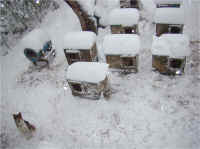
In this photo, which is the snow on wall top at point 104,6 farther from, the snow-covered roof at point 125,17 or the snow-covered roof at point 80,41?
the snow-covered roof at point 80,41

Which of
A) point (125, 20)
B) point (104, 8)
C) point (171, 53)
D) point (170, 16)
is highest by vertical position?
point (104, 8)

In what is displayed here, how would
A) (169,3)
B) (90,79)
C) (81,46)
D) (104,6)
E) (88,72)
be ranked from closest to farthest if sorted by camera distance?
(90,79) → (88,72) → (81,46) → (169,3) → (104,6)

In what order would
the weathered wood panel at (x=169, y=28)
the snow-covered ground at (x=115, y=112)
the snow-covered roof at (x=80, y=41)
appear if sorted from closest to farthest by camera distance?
the snow-covered ground at (x=115, y=112) < the snow-covered roof at (x=80, y=41) < the weathered wood panel at (x=169, y=28)

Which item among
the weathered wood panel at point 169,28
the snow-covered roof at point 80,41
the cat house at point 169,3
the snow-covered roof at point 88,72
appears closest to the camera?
the snow-covered roof at point 88,72

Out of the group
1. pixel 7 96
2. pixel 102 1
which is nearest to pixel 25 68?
pixel 7 96

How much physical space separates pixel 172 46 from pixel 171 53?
51 centimetres

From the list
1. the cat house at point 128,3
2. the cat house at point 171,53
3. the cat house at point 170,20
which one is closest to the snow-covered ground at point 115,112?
the cat house at point 171,53

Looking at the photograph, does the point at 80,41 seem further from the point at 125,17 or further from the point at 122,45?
the point at 125,17

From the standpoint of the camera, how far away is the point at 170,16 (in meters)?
14.2

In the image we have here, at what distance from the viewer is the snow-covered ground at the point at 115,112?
1046cm

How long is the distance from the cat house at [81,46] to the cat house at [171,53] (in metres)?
4.56

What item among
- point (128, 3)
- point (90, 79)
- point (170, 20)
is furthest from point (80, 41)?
point (128, 3)

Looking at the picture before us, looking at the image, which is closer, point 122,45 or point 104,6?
point 122,45

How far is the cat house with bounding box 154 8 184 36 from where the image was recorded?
14.1 meters
